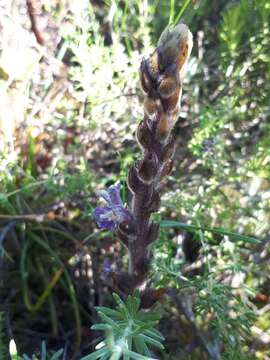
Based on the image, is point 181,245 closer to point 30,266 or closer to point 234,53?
point 30,266

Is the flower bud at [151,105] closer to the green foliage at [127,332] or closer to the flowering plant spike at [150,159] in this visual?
the flowering plant spike at [150,159]

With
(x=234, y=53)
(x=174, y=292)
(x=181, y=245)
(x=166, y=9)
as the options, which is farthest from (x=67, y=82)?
(x=174, y=292)

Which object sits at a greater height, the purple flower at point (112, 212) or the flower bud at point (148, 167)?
the flower bud at point (148, 167)

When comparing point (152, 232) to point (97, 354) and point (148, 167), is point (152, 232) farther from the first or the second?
point (97, 354)

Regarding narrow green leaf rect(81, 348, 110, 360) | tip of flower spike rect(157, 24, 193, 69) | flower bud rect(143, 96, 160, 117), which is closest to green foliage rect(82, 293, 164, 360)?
narrow green leaf rect(81, 348, 110, 360)

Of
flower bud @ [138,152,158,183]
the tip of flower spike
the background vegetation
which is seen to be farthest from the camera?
the background vegetation

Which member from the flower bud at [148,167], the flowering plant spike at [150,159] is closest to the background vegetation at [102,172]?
the flowering plant spike at [150,159]

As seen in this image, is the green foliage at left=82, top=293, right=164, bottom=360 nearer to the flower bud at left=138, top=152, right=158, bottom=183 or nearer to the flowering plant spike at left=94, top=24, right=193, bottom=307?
the flowering plant spike at left=94, top=24, right=193, bottom=307
